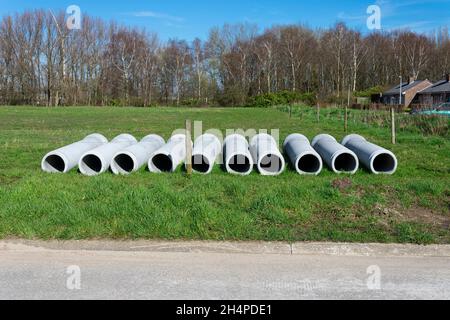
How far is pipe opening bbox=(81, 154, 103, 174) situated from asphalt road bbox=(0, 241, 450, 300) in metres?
3.36

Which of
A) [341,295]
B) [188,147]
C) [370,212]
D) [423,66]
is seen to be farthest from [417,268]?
[423,66]

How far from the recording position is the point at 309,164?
874 cm

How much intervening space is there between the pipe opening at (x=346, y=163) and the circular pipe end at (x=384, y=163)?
1.29 feet

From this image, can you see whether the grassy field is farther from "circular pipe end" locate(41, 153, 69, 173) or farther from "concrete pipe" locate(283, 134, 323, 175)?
"concrete pipe" locate(283, 134, 323, 175)

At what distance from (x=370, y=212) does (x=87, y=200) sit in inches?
163

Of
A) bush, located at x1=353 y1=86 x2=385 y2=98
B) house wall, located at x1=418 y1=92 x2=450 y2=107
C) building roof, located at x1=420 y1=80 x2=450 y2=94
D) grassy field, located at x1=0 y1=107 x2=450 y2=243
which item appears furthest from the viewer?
bush, located at x1=353 y1=86 x2=385 y2=98

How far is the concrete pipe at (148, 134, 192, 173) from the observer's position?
26.6 feet

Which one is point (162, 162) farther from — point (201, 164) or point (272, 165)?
point (272, 165)

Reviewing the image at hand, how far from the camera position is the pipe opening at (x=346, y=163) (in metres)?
8.23

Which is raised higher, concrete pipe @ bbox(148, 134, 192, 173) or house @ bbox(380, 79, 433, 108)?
house @ bbox(380, 79, 433, 108)

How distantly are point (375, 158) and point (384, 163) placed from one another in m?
0.21

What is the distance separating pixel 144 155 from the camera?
8.43 meters

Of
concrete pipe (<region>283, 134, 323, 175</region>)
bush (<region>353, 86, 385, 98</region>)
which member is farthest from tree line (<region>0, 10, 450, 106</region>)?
concrete pipe (<region>283, 134, 323, 175</region>)
